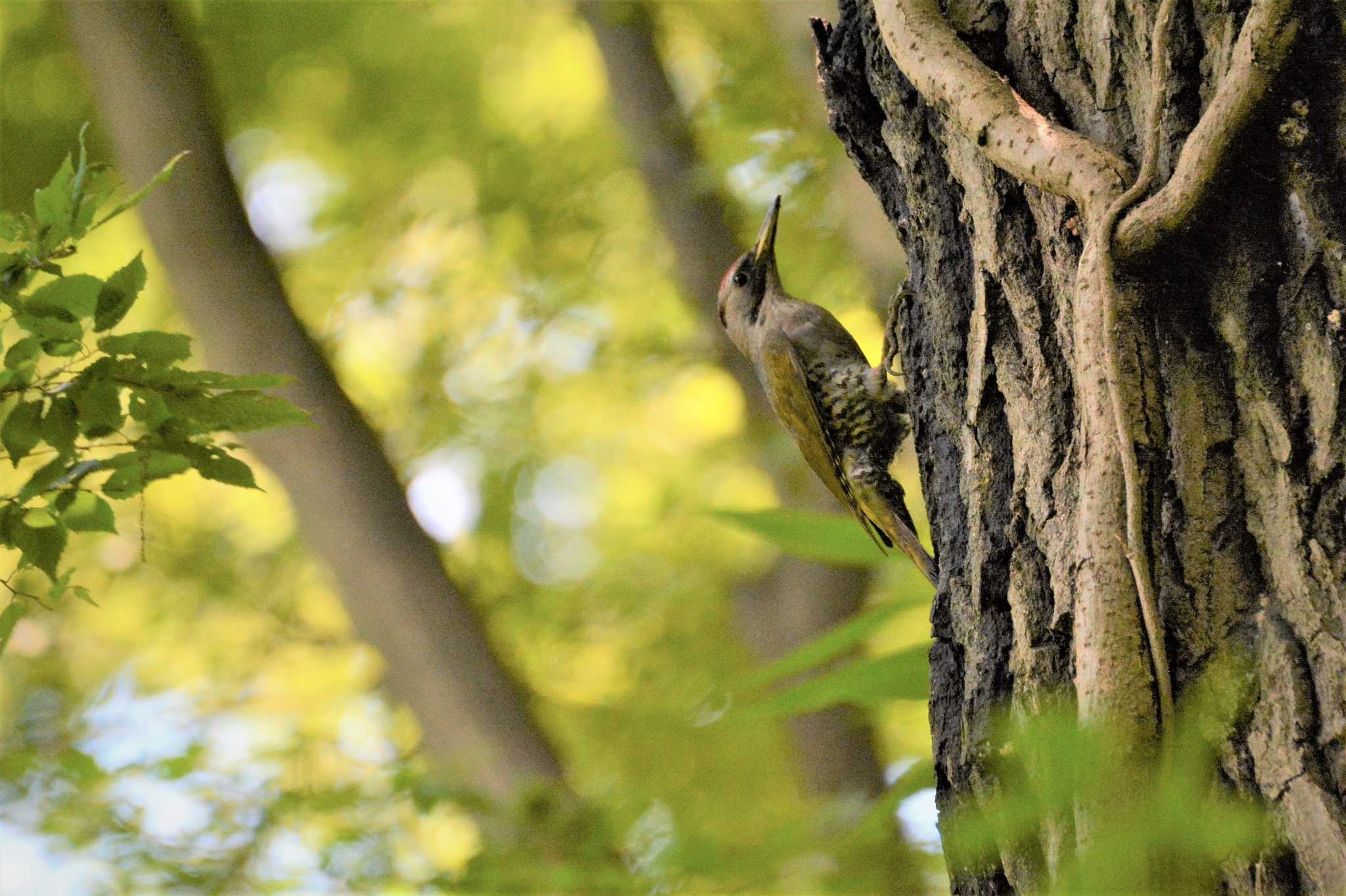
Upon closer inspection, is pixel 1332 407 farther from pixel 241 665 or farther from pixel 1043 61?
pixel 241 665

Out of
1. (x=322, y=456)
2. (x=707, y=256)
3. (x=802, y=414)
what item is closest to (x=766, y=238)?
(x=802, y=414)

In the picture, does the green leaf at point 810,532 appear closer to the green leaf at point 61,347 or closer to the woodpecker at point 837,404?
the green leaf at point 61,347

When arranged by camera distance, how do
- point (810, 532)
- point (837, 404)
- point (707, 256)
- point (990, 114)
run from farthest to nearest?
1. point (707, 256)
2. point (837, 404)
3. point (810, 532)
4. point (990, 114)

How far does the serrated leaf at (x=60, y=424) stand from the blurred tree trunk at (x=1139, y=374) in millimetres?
1140

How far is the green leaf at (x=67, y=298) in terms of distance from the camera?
4.78 ft

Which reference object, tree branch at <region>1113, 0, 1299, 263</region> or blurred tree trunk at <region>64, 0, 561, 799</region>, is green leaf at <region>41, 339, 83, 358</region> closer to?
tree branch at <region>1113, 0, 1299, 263</region>

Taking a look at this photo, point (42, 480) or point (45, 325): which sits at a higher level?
point (45, 325)

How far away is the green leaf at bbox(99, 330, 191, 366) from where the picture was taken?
152 cm

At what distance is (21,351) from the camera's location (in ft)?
4.84

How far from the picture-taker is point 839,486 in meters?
3.44

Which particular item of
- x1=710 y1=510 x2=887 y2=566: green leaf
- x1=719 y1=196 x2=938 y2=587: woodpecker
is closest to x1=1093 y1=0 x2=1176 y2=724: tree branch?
x1=710 y1=510 x2=887 y2=566: green leaf

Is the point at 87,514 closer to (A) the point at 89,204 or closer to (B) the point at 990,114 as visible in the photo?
(A) the point at 89,204

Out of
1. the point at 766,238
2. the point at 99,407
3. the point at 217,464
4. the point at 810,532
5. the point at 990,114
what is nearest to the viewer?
the point at 990,114

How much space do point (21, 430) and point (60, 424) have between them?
0.15 ft
